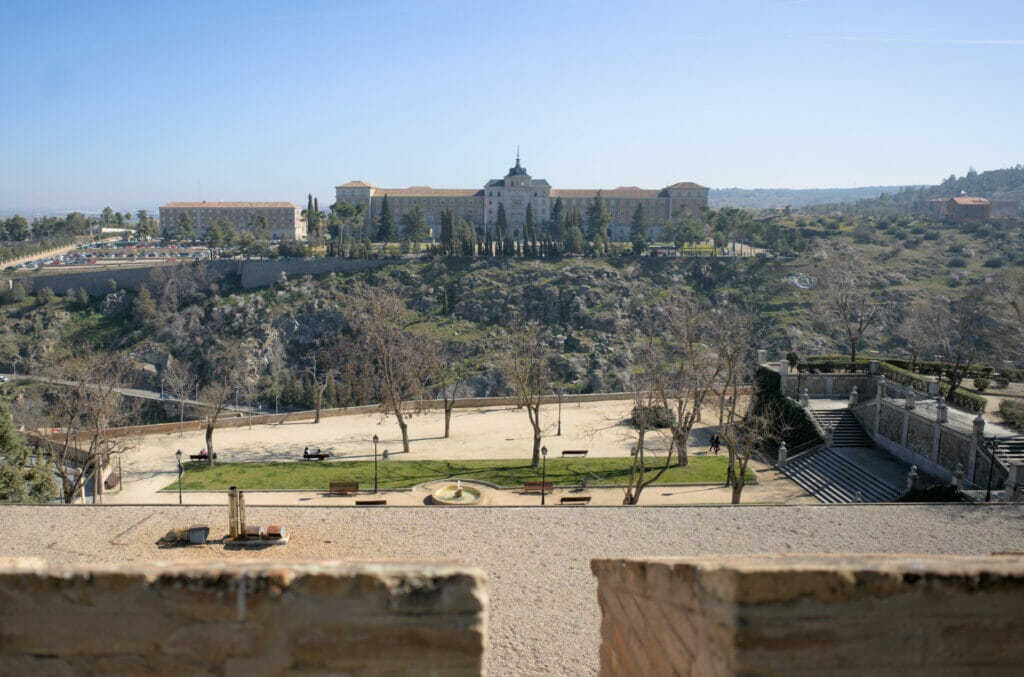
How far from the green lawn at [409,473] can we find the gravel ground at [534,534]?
18.0 ft

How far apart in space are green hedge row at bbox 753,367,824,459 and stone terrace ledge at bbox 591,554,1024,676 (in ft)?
66.8

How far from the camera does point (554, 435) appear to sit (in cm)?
2677

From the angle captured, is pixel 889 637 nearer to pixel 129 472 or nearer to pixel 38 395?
pixel 129 472

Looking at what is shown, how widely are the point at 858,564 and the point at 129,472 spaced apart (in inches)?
968

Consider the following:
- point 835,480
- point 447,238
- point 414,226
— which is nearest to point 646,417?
point 835,480

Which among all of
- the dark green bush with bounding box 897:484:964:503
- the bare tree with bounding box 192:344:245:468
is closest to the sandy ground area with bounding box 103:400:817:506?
the bare tree with bounding box 192:344:245:468

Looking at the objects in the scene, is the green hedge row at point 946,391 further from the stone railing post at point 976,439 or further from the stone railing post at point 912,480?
the stone railing post at point 912,480

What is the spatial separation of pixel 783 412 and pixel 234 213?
97318mm

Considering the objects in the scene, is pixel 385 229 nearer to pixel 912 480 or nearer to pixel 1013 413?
pixel 1013 413

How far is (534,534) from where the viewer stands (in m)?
12.6

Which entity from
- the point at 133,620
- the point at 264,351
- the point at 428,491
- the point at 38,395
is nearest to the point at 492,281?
the point at 264,351

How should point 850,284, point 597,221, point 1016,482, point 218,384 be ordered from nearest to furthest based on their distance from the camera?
point 1016,482 → point 218,384 → point 850,284 → point 597,221

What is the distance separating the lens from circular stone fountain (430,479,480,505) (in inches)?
691

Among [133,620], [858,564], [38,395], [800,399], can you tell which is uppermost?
[858,564]
